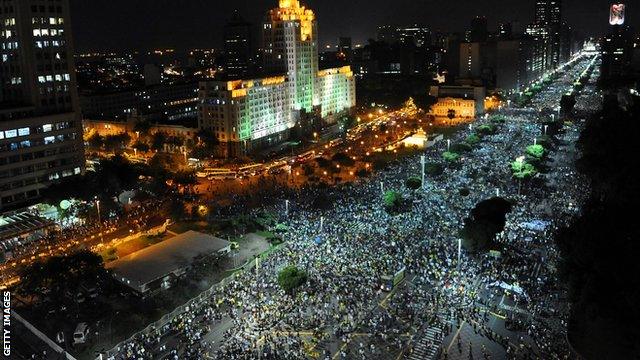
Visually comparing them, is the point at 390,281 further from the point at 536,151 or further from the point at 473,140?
the point at 473,140

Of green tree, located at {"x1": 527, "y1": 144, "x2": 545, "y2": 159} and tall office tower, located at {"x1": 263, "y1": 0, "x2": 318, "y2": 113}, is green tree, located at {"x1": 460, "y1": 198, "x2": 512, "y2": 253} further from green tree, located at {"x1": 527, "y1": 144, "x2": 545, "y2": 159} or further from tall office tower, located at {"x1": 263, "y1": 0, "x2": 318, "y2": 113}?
tall office tower, located at {"x1": 263, "y1": 0, "x2": 318, "y2": 113}

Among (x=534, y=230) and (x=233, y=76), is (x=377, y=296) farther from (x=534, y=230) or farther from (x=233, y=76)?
(x=233, y=76)

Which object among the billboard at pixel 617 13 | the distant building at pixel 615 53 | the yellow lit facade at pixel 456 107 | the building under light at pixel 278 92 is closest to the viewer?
the building under light at pixel 278 92

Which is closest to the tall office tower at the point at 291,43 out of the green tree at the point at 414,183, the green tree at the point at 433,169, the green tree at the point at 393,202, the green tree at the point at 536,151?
the green tree at the point at 433,169

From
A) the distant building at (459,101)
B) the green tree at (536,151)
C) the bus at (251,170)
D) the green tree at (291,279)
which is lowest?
the bus at (251,170)

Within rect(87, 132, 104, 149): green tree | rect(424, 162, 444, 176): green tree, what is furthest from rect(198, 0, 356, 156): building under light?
rect(424, 162, 444, 176): green tree

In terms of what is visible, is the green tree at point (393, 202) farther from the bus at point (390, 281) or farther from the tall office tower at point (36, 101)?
the tall office tower at point (36, 101)
